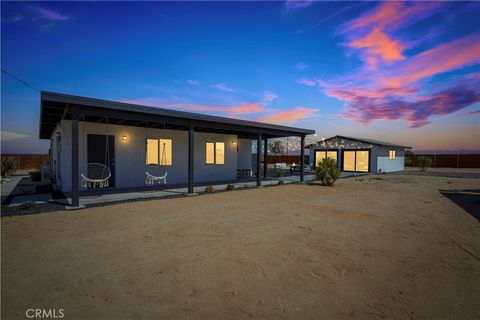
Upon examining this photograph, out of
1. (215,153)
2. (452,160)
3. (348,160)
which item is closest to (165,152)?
(215,153)

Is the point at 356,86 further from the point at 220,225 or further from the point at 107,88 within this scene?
the point at 107,88

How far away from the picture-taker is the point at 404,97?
16766 mm

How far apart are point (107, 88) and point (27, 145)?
18.9 metres

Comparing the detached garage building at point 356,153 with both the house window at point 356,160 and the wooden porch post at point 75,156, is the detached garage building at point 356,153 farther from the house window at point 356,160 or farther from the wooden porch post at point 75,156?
the wooden porch post at point 75,156

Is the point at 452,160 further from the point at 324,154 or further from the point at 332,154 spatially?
the point at 324,154

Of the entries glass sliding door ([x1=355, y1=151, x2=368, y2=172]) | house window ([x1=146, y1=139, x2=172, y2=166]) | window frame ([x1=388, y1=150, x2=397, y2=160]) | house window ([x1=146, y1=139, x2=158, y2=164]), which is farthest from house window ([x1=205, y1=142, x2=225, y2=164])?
window frame ([x1=388, y1=150, x2=397, y2=160])

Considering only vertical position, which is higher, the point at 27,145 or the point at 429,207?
the point at 27,145

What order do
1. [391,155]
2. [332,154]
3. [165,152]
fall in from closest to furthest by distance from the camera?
[165,152] < [332,154] < [391,155]

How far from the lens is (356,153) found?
22547mm

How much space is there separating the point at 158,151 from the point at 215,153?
3226 millimetres

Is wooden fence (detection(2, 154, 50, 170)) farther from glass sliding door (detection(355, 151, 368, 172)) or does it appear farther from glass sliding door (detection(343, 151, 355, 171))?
glass sliding door (detection(355, 151, 368, 172))

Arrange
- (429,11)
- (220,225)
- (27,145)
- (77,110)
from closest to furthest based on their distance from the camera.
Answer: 1. (220,225)
2. (77,110)
3. (429,11)
4. (27,145)

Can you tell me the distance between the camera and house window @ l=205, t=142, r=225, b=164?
13039 mm

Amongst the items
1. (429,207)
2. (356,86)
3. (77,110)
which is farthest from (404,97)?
(77,110)
